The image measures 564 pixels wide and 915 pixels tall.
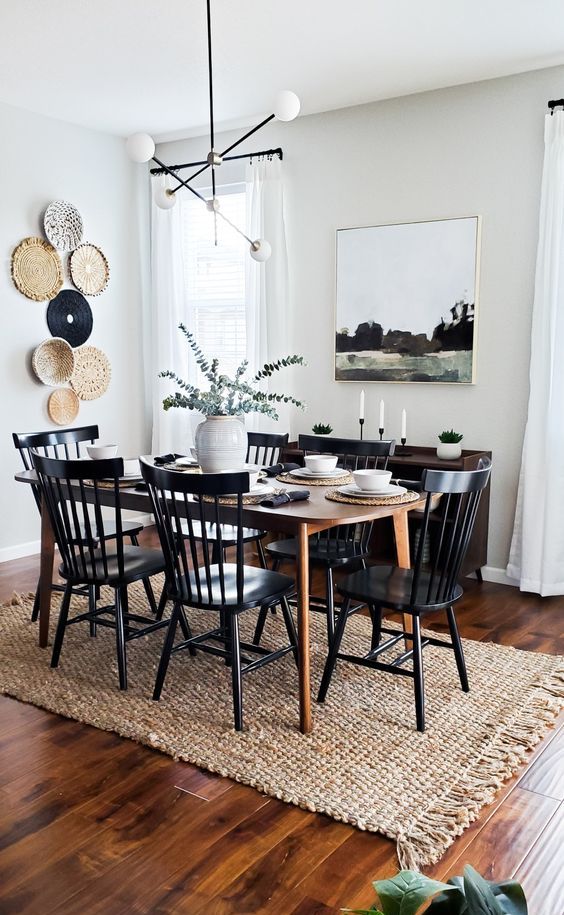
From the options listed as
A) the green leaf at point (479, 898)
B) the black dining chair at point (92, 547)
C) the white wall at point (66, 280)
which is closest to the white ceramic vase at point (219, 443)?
the black dining chair at point (92, 547)

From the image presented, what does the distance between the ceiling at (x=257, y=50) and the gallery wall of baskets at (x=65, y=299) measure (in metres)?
0.79

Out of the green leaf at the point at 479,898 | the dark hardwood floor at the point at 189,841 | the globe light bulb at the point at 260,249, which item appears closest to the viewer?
the green leaf at the point at 479,898

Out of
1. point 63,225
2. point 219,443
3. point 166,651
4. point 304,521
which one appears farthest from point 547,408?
point 63,225

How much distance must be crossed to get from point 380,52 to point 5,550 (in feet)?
12.0

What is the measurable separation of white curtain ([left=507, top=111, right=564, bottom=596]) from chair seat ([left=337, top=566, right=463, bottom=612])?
1472mm

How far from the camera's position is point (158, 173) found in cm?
588

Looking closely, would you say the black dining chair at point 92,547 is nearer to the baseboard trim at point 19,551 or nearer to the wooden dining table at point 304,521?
the wooden dining table at point 304,521

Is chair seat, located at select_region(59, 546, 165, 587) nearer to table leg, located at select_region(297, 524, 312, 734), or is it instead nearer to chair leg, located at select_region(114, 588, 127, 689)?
chair leg, located at select_region(114, 588, 127, 689)

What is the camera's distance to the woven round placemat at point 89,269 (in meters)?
5.43

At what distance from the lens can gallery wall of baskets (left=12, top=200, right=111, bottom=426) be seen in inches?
203

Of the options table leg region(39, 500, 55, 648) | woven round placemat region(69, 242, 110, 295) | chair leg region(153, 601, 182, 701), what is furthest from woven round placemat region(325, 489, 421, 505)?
woven round placemat region(69, 242, 110, 295)

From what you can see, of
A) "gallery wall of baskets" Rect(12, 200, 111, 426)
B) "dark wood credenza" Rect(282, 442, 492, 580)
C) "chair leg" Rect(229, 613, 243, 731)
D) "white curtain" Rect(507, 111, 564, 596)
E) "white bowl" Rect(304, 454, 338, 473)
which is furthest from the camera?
"gallery wall of baskets" Rect(12, 200, 111, 426)

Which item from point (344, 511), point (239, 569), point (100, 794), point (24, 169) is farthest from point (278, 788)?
point (24, 169)

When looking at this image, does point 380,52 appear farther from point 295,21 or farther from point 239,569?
point 239,569
